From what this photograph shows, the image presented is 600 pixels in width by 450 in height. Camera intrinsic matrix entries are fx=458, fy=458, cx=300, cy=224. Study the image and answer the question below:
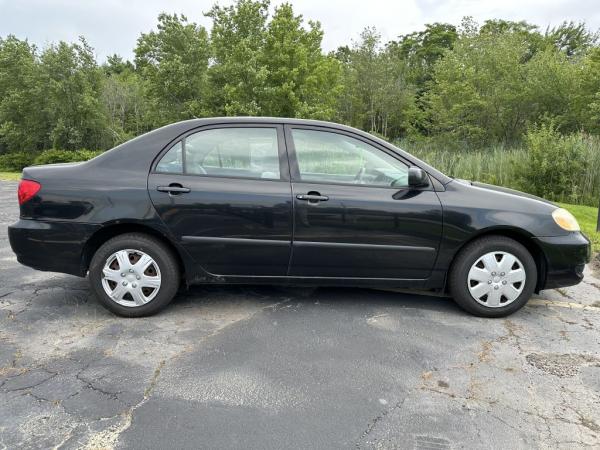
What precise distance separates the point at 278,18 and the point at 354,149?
768 inches

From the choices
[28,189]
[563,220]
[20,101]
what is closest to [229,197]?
[28,189]

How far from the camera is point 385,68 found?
101 ft

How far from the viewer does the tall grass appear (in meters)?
11.6

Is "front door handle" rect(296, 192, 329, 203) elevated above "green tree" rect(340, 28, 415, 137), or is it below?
below

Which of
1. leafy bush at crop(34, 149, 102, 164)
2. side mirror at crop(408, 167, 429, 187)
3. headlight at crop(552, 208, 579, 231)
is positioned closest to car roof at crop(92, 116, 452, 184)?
side mirror at crop(408, 167, 429, 187)

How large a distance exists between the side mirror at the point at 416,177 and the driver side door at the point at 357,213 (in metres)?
0.07

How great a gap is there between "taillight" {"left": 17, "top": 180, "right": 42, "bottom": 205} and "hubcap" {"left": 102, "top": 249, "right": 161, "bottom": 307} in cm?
80

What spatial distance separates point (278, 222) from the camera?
3.70 metres

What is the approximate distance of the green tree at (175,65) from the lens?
77.6 ft

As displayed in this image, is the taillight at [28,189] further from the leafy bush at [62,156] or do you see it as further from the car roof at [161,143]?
→ the leafy bush at [62,156]

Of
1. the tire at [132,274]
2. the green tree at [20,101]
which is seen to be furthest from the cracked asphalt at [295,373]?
the green tree at [20,101]

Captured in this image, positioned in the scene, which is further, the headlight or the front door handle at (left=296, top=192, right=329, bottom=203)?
the headlight

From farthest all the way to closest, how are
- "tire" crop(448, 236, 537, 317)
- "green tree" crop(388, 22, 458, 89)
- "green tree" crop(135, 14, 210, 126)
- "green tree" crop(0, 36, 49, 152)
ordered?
"green tree" crop(388, 22, 458, 89) → "green tree" crop(0, 36, 49, 152) → "green tree" crop(135, 14, 210, 126) → "tire" crop(448, 236, 537, 317)

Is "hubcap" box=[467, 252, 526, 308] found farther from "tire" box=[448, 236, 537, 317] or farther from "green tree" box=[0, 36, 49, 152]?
"green tree" box=[0, 36, 49, 152]
